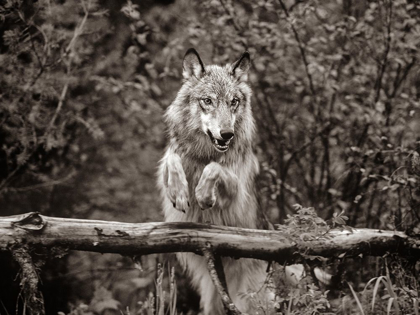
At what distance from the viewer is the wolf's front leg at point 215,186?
13.8 feet

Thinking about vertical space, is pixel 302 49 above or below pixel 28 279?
above

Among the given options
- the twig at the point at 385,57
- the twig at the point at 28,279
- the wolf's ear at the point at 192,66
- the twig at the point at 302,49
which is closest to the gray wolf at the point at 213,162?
the wolf's ear at the point at 192,66

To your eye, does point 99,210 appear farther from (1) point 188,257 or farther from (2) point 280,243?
(2) point 280,243

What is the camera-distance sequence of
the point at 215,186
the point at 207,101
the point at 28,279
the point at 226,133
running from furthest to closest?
the point at 207,101
the point at 215,186
the point at 226,133
the point at 28,279

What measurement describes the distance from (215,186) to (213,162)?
0.80 ft

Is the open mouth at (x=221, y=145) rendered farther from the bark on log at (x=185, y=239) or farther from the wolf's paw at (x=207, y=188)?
the bark on log at (x=185, y=239)

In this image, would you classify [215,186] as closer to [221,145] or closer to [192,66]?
[221,145]

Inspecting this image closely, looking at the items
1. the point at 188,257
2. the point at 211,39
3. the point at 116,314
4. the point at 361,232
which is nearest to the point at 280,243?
the point at 361,232

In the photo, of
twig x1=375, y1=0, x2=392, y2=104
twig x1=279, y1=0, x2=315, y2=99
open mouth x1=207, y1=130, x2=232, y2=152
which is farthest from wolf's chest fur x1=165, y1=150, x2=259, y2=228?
twig x1=375, y1=0, x2=392, y2=104

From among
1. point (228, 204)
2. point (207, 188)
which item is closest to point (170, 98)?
point (228, 204)

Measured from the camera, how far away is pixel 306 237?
12.6 ft

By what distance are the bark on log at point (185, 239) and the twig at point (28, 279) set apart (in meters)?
0.07

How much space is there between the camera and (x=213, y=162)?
175 inches

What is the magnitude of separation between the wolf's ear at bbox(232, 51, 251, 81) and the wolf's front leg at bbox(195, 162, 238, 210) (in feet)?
3.08
